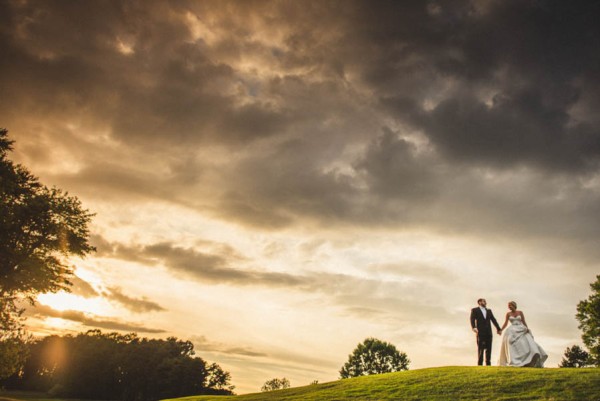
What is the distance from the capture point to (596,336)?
43.5 metres

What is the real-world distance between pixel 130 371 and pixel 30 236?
7959cm

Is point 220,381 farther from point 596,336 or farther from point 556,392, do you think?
point 556,392

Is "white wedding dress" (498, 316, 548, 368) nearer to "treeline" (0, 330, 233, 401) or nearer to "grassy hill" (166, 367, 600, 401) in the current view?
"grassy hill" (166, 367, 600, 401)

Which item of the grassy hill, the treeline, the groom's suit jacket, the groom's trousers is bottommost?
the treeline

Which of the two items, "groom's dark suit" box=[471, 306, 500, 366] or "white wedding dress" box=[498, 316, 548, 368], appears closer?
"white wedding dress" box=[498, 316, 548, 368]

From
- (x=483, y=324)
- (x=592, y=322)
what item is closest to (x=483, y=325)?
(x=483, y=324)

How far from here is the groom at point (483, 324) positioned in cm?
2286

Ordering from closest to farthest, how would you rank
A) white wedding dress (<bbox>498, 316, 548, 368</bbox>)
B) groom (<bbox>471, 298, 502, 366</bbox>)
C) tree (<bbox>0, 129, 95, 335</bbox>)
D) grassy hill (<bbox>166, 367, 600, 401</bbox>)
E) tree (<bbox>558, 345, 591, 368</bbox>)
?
grassy hill (<bbox>166, 367, 600, 401</bbox>) → white wedding dress (<bbox>498, 316, 548, 368</bbox>) → groom (<bbox>471, 298, 502, 366</bbox>) → tree (<bbox>0, 129, 95, 335</bbox>) → tree (<bbox>558, 345, 591, 368</bbox>)

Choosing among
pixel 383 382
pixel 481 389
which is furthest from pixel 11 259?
pixel 481 389

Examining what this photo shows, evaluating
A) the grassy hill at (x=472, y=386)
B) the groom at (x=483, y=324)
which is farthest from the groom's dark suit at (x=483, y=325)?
the grassy hill at (x=472, y=386)

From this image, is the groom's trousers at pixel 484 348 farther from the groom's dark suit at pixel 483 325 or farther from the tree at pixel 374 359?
the tree at pixel 374 359

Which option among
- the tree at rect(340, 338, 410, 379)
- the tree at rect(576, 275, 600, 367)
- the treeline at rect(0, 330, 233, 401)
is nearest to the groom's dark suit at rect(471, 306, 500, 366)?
the tree at rect(576, 275, 600, 367)

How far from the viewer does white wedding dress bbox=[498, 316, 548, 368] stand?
21348mm

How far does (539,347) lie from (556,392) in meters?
5.87
